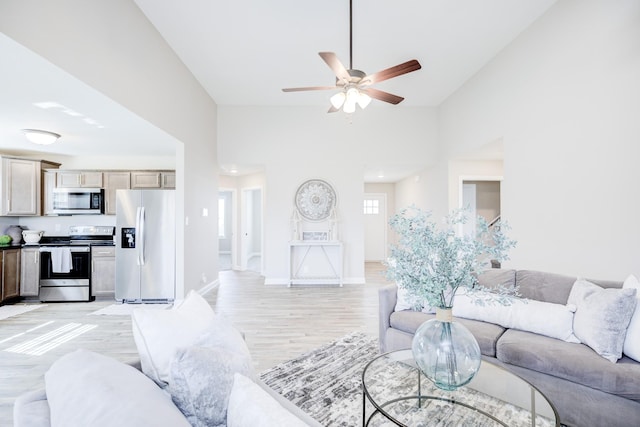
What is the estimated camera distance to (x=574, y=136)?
2.83m

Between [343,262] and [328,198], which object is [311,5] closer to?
[328,198]

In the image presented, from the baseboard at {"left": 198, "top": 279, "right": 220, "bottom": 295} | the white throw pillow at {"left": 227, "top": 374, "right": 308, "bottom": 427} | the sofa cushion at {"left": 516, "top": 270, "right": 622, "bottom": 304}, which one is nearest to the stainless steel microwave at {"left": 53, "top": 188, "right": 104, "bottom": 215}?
the baseboard at {"left": 198, "top": 279, "right": 220, "bottom": 295}

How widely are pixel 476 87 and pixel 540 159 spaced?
177 centimetres

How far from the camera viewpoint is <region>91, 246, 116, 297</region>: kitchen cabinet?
177 inches

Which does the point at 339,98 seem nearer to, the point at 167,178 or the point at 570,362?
the point at 570,362

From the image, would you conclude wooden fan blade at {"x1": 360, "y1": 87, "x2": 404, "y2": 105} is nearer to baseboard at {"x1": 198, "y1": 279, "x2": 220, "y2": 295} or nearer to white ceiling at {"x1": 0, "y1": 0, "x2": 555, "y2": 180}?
white ceiling at {"x1": 0, "y1": 0, "x2": 555, "y2": 180}

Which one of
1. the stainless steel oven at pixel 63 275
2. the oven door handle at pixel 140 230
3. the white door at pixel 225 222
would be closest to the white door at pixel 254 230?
the white door at pixel 225 222

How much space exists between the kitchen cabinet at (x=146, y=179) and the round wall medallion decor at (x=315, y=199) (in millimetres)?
2426

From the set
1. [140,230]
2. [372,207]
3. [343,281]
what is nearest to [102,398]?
[140,230]

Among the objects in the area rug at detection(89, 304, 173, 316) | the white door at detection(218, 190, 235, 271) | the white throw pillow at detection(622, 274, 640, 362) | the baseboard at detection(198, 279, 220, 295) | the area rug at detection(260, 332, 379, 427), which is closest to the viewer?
the white throw pillow at detection(622, 274, 640, 362)

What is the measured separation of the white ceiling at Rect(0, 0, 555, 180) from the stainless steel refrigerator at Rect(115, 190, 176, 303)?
895mm

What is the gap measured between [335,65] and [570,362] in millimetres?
2737

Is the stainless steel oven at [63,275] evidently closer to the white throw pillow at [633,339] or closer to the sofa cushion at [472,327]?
the sofa cushion at [472,327]

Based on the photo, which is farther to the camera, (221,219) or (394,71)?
(221,219)
